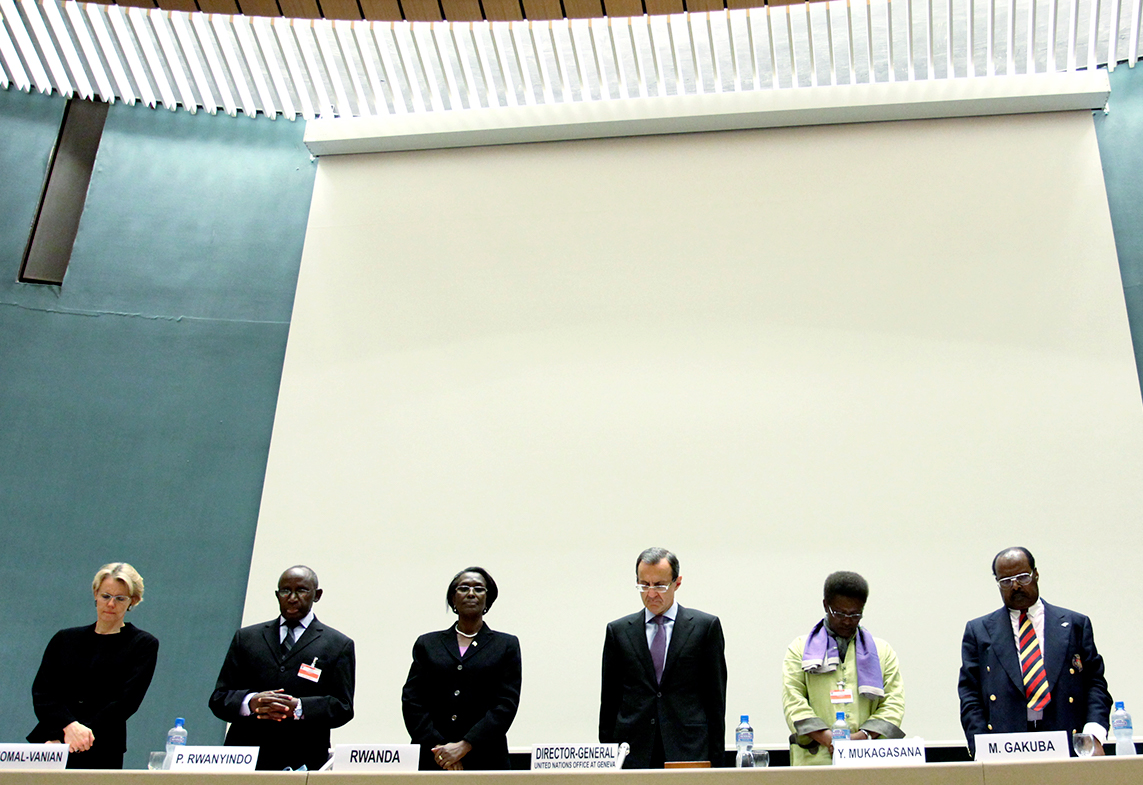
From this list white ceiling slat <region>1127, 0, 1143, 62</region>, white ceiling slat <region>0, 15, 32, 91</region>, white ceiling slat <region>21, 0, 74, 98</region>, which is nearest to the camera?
white ceiling slat <region>1127, 0, 1143, 62</region>

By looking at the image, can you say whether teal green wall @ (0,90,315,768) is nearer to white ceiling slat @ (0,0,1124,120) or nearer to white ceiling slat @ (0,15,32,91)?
white ceiling slat @ (0,15,32,91)

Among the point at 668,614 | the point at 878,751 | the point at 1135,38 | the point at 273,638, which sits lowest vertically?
the point at 878,751

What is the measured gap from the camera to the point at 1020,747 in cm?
260

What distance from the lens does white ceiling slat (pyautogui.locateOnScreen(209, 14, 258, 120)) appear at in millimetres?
5832

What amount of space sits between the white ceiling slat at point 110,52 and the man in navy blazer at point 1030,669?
18.6 ft

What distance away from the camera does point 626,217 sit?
569 centimetres

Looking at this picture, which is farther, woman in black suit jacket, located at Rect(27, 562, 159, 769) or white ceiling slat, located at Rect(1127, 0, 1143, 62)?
white ceiling slat, located at Rect(1127, 0, 1143, 62)

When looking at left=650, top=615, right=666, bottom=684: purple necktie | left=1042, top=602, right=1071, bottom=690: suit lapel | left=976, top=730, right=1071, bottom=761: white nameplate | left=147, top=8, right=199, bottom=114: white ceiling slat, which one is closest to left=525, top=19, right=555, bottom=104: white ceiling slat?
left=147, top=8, right=199, bottom=114: white ceiling slat

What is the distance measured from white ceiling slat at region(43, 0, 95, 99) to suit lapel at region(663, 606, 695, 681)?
16.9ft

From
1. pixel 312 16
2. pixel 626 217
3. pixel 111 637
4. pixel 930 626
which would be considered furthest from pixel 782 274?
pixel 111 637

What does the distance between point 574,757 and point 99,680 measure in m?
1.87

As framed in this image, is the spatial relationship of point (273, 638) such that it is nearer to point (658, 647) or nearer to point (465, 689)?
point (465, 689)

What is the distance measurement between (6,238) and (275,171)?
66.1 inches

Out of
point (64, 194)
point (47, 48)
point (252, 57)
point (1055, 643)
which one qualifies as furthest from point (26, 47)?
point (1055, 643)
